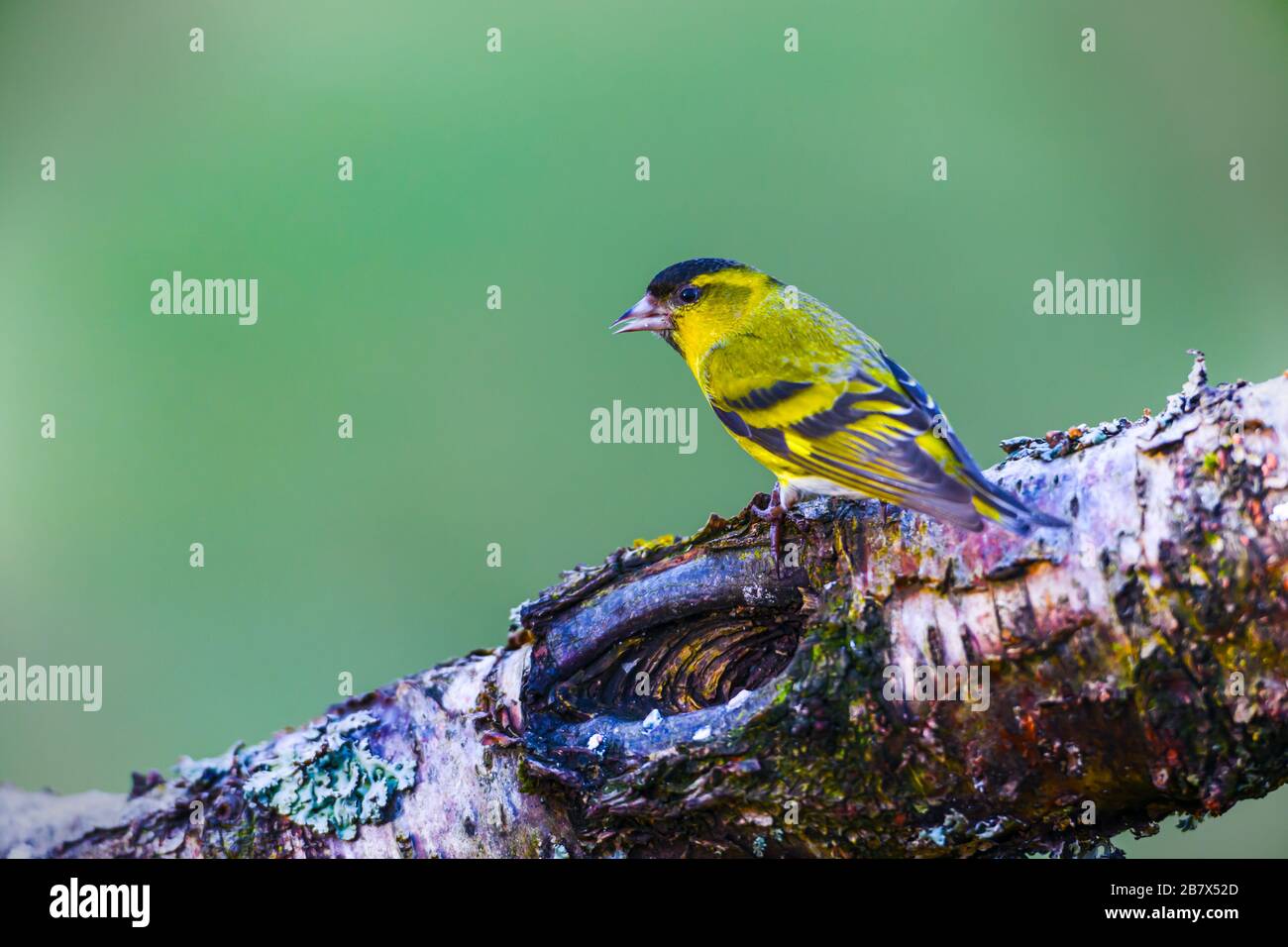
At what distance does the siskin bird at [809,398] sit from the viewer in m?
2.13

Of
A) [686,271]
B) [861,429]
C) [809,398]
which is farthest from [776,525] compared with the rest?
[686,271]

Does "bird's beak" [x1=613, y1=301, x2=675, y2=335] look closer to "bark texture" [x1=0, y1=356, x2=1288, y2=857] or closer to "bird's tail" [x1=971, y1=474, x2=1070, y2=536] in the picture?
"bark texture" [x1=0, y1=356, x2=1288, y2=857]

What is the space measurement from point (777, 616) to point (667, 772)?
468 millimetres

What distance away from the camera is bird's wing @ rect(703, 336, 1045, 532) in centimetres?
205

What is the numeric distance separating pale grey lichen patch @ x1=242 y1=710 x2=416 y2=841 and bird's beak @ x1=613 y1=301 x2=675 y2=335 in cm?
184

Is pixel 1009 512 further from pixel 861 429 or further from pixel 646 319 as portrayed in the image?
pixel 646 319

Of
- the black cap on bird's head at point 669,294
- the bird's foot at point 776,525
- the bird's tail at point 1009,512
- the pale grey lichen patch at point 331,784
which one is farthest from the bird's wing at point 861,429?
the pale grey lichen patch at point 331,784

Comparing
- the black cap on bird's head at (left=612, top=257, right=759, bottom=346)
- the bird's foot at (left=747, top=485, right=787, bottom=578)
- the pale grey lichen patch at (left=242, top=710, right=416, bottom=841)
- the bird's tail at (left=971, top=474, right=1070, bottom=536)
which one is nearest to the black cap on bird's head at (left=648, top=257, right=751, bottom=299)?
the black cap on bird's head at (left=612, top=257, right=759, bottom=346)

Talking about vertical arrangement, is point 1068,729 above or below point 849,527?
below

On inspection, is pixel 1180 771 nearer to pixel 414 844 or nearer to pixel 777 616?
pixel 777 616

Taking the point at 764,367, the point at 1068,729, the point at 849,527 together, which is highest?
the point at 764,367
